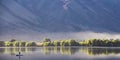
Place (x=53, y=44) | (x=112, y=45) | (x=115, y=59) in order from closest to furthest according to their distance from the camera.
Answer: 1. (x=115, y=59)
2. (x=112, y=45)
3. (x=53, y=44)

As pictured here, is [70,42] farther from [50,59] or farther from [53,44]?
[50,59]

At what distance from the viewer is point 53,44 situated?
158 meters

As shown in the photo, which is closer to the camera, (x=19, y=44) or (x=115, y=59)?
(x=115, y=59)

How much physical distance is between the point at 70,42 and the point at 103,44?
1372cm

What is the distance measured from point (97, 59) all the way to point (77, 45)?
2761 inches

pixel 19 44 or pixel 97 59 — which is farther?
pixel 19 44

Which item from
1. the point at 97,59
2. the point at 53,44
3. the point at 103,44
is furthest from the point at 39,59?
the point at 53,44

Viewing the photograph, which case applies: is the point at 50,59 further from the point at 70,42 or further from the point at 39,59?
the point at 70,42

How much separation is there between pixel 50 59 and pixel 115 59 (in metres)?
12.3

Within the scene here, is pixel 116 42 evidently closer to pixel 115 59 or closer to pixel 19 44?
pixel 19 44

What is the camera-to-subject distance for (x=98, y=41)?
146500 mm

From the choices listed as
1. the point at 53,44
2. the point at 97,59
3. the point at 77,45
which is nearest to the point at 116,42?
the point at 77,45

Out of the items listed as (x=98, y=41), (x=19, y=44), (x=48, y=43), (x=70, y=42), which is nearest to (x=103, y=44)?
(x=98, y=41)

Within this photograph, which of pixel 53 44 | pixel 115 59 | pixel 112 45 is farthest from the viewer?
pixel 53 44
